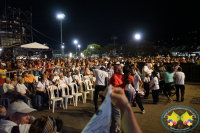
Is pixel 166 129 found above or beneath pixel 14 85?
beneath

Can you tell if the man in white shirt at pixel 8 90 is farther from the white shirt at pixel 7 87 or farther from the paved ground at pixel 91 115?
the paved ground at pixel 91 115

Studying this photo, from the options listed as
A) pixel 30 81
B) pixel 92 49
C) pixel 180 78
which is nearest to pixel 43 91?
pixel 30 81

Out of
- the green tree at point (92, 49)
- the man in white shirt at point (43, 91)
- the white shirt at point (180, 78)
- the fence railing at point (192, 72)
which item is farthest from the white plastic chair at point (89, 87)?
the green tree at point (92, 49)

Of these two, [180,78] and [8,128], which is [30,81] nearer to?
[8,128]

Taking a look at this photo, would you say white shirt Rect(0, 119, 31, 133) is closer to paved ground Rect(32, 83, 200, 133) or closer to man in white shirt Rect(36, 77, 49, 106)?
paved ground Rect(32, 83, 200, 133)

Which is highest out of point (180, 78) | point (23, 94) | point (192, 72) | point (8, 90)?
point (180, 78)

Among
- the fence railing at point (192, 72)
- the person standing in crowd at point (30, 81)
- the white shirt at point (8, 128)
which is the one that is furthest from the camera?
the fence railing at point (192, 72)

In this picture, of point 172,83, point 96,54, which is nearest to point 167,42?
point 96,54

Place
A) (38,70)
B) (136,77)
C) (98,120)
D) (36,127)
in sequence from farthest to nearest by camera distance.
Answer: (38,70) < (136,77) < (36,127) < (98,120)

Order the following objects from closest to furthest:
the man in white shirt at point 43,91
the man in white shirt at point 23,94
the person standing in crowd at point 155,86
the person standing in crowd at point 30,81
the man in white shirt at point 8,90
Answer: the man in white shirt at point 23,94 → the man in white shirt at point 8,90 → the man in white shirt at point 43,91 → the person standing in crowd at point 155,86 → the person standing in crowd at point 30,81

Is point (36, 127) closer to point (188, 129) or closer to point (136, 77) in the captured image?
point (188, 129)

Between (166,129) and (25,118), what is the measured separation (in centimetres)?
433

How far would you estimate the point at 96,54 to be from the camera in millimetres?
50750

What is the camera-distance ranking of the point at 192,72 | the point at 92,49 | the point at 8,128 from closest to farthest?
the point at 8,128 < the point at 192,72 < the point at 92,49
